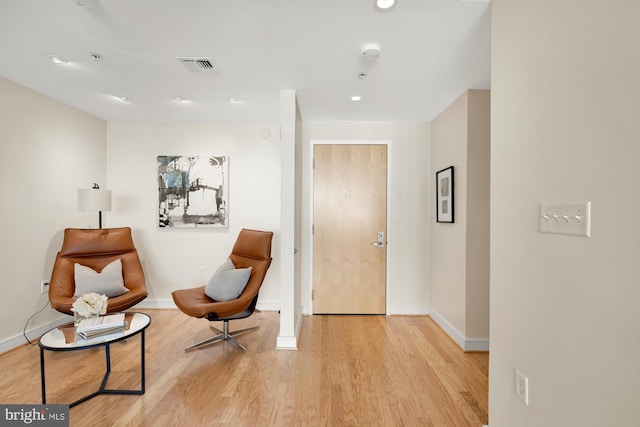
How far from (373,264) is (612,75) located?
3000 mm

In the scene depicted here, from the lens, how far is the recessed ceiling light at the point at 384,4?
1639 mm

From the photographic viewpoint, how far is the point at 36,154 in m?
3.02

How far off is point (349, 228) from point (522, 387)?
8.25 ft

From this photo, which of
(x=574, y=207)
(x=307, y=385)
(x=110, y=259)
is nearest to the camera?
(x=574, y=207)

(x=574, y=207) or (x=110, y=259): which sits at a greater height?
(x=574, y=207)

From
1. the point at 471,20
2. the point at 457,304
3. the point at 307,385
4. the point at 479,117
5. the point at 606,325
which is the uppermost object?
the point at 471,20

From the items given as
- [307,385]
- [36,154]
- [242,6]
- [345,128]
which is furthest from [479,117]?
[36,154]

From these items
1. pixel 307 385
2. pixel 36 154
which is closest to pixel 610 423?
pixel 307 385

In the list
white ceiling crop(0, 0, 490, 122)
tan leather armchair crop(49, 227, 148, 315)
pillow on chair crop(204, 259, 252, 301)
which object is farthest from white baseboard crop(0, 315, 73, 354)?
white ceiling crop(0, 0, 490, 122)

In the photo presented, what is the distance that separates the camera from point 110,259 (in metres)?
3.29

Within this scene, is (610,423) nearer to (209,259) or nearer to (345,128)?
(345,128)

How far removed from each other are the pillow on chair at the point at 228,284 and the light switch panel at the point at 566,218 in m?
2.48

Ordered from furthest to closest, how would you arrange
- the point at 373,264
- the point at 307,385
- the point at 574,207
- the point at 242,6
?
1. the point at 373,264
2. the point at 307,385
3. the point at 242,6
4. the point at 574,207

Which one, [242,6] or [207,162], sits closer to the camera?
[242,6]
